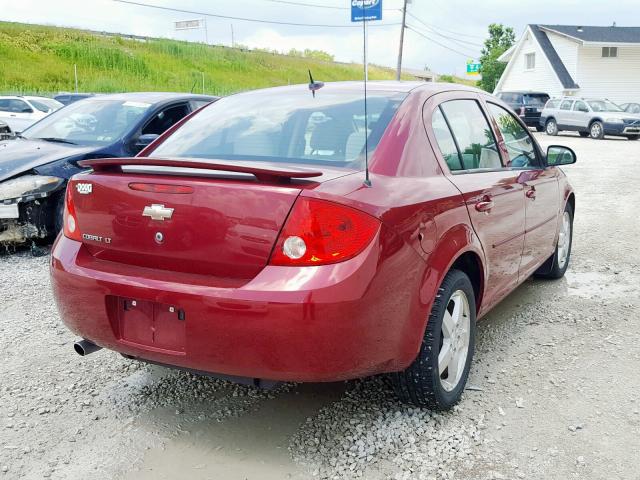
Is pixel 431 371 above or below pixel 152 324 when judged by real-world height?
below

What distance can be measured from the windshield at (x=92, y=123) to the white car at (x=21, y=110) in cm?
1182

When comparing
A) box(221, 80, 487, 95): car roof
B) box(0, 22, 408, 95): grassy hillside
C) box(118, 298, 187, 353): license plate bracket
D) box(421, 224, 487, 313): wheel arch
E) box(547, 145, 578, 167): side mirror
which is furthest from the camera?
box(0, 22, 408, 95): grassy hillside

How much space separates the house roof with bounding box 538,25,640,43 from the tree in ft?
33.3

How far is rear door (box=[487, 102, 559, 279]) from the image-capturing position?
4.07 m

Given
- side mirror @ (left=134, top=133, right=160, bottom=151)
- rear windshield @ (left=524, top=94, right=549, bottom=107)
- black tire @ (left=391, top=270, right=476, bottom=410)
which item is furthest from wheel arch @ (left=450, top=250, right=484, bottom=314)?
rear windshield @ (left=524, top=94, right=549, bottom=107)

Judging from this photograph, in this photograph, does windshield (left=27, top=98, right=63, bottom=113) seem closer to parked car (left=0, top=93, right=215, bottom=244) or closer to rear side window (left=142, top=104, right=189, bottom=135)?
parked car (left=0, top=93, right=215, bottom=244)

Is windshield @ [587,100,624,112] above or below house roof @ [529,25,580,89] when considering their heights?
below

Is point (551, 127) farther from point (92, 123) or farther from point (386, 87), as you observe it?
point (386, 87)

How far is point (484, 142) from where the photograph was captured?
379 centimetres

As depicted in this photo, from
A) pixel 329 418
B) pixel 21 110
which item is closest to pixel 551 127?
pixel 21 110

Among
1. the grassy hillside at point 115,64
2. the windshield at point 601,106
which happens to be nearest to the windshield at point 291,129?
the windshield at point 601,106

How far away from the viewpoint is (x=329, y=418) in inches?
121

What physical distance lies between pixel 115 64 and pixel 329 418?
48186mm

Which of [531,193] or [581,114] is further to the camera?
[581,114]
